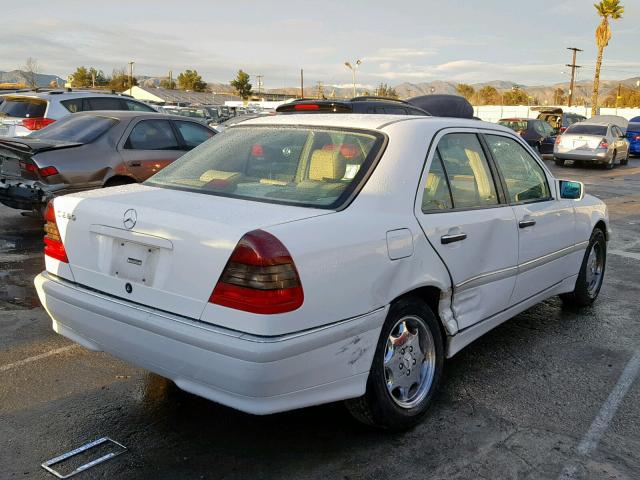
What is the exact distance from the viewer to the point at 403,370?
338cm

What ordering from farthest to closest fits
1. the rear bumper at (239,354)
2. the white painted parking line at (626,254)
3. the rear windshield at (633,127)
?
1. the rear windshield at (633,127)
2. the white painted parking line at (626,254)
3. the rear bumper at (239,354)

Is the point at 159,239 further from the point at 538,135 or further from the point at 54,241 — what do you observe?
the point at 538,135

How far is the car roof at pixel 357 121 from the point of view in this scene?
3652 mm

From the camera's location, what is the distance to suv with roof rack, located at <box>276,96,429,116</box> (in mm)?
7520

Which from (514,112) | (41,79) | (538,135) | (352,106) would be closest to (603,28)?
(514,112)

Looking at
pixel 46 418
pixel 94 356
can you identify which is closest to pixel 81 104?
pixel 94 356

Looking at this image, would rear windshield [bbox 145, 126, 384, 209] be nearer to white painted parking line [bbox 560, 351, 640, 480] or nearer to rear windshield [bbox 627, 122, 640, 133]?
white painted parking line [bbox 560, 351, 640, 480]

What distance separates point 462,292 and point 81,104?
911 cm

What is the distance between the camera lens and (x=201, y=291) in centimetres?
277

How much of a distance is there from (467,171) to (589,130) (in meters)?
20.0

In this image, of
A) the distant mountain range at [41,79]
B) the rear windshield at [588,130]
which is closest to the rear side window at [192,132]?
the rear windshield at [588,130]

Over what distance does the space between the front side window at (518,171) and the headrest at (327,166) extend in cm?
124

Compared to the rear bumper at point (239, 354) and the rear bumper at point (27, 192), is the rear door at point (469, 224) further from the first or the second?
the rear bumper at point (27, 192)

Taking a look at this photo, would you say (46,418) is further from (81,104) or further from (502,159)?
(81,104)
